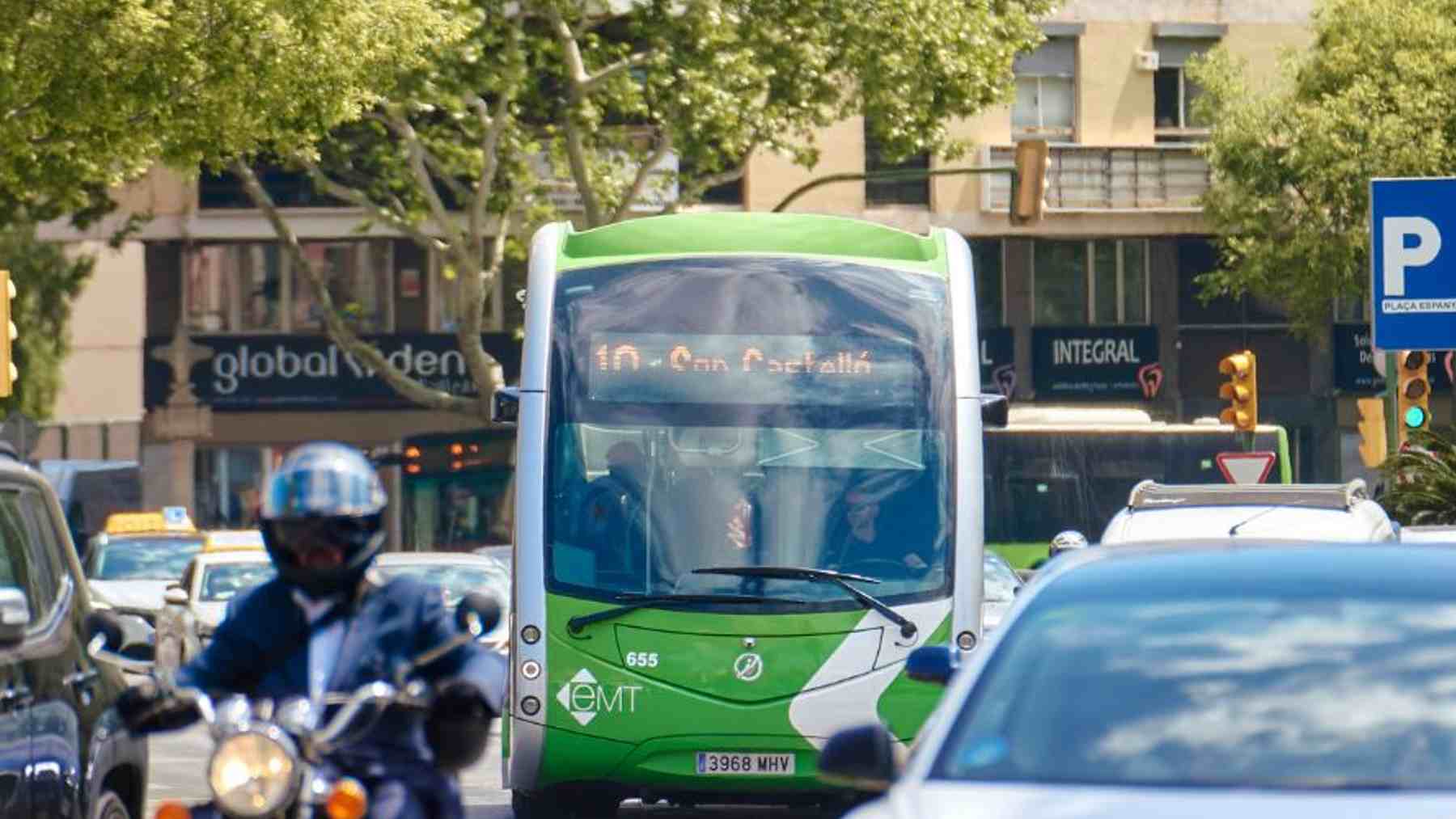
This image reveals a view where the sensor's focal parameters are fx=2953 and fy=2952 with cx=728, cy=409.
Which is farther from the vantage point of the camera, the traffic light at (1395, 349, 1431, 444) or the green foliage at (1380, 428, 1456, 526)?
the traffic light at (1395, 349, 1431, 444)

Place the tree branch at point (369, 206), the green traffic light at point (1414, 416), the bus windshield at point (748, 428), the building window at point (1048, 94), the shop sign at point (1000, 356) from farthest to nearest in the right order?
1. the shop sign at point (1000, 356)
2. the building window at point (1048, 94)
3. the tree branch at point (369, 206)
4. the green traffic light at point (1414, 416)
5. the bus windshield at point (748, 428)

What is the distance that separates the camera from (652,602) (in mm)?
13023

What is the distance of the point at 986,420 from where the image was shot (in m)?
14.2

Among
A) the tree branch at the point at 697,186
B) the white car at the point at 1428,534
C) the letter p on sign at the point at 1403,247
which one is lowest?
the white car at the point at 1428,534

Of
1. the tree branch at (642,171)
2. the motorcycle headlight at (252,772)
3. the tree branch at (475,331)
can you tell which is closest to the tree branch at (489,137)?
the tree branch at (475,331)

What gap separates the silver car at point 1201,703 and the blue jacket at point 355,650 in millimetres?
797

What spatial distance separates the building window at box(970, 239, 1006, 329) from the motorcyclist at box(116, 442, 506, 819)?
132ft

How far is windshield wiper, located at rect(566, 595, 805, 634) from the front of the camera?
13.0 meters

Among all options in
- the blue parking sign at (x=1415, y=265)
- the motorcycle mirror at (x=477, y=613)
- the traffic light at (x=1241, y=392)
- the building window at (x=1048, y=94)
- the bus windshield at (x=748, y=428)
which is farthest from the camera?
the building window at (x=1048, y=94)

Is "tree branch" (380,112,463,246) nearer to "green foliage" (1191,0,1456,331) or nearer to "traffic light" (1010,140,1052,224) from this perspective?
"traffic light" (1010,140,1052,224)

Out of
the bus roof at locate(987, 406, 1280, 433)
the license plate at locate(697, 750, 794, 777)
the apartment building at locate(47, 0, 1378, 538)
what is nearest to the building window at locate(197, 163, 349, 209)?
the apartment building at locate(47, 0, 1378, 538)

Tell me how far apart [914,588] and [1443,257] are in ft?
19.8

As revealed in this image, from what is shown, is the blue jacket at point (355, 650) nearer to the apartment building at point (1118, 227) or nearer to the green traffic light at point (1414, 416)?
the green traffic light at point (1414, 416)

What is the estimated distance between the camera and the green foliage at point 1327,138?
40.8 meters
